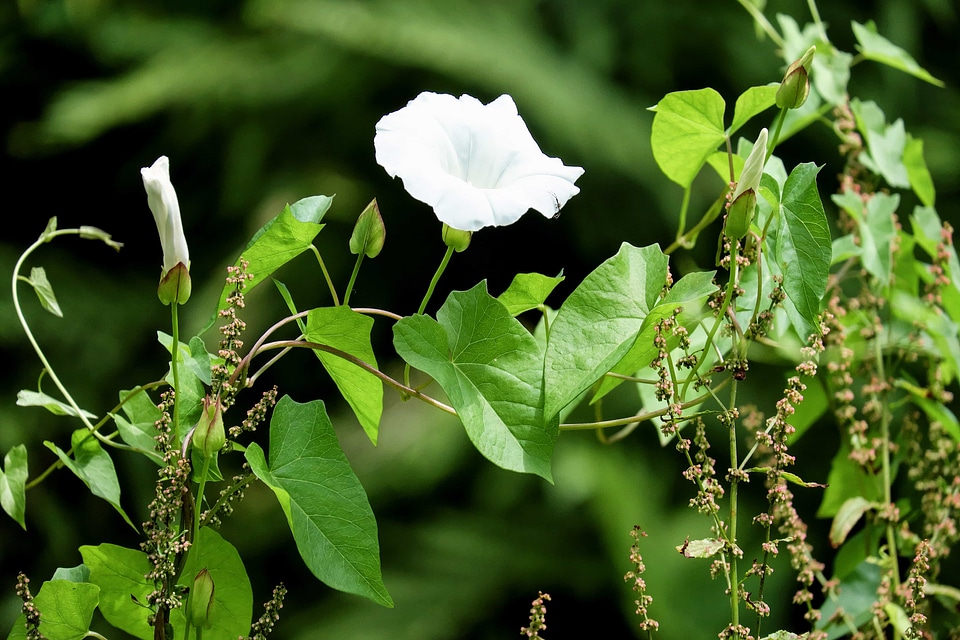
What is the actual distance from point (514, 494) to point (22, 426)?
832 millimetres

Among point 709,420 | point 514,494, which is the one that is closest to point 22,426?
point 514,494

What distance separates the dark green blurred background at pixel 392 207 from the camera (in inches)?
52.6

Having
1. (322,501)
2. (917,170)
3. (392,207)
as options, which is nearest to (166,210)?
(322,501)

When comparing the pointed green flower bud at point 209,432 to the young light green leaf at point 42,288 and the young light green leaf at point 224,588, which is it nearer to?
the young light green leaf at point 224,588

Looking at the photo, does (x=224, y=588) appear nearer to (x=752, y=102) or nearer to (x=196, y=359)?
(x=196, y=359)

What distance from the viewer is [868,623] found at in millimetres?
453

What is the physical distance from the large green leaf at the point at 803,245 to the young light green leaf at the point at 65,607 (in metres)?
0.27

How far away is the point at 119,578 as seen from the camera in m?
0.33

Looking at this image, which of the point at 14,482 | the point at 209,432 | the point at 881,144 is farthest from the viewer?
the point at 881,144

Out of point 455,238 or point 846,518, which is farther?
point 846,518

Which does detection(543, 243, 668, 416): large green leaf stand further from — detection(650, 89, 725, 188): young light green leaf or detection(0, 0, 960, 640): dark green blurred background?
detection(0, 0, 960, 640): dark green blurred background

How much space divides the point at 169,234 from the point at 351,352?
81mm

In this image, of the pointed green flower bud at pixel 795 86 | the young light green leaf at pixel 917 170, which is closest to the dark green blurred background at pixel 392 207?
the young light green leaf at pixel 917 170

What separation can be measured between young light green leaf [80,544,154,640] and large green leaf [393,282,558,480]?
0.14 m
